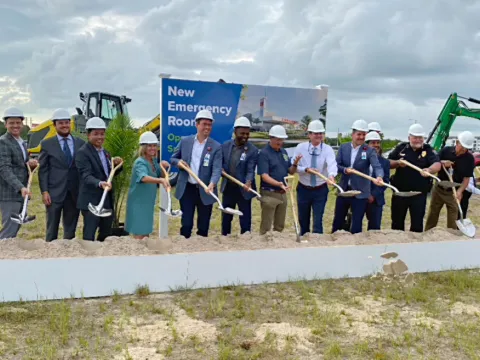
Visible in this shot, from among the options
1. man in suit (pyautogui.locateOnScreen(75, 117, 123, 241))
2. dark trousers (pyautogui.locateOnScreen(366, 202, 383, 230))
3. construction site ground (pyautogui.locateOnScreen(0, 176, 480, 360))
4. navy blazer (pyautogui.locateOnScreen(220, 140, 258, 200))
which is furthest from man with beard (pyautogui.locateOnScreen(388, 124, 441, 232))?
man in suit (pyautogui.locateOnScreen(75, 117, 123, 241))

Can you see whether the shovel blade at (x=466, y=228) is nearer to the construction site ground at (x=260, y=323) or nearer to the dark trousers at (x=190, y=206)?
the construction site ground at (x=260, y=323)

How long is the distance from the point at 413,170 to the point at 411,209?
1.58 ft

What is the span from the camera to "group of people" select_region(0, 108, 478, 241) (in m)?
4.73

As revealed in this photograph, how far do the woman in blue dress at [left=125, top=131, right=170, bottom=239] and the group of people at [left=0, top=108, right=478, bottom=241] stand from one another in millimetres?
10

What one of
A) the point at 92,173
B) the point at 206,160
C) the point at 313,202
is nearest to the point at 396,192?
the point at 313,202

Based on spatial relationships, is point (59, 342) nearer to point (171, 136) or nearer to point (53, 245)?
point (53, 245)

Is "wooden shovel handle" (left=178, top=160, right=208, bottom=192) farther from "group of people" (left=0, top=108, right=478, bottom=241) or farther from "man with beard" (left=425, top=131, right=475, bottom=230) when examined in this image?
"man with beard" (left=425, top=131, right=475, bottom=230)

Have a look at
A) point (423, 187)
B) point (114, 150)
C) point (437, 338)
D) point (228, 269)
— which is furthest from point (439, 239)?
point (114, 150)

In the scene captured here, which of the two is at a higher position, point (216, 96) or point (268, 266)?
point (216, 96)

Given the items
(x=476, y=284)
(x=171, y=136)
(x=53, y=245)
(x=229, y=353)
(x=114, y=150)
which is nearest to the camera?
(x=229, y=353)

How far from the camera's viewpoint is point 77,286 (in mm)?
4109

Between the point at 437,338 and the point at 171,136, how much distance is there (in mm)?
3902

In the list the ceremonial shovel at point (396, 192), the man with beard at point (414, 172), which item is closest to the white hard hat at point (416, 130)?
the man with beard at point (414, 172)

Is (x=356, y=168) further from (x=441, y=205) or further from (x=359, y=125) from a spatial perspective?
(x=441, y=205)
